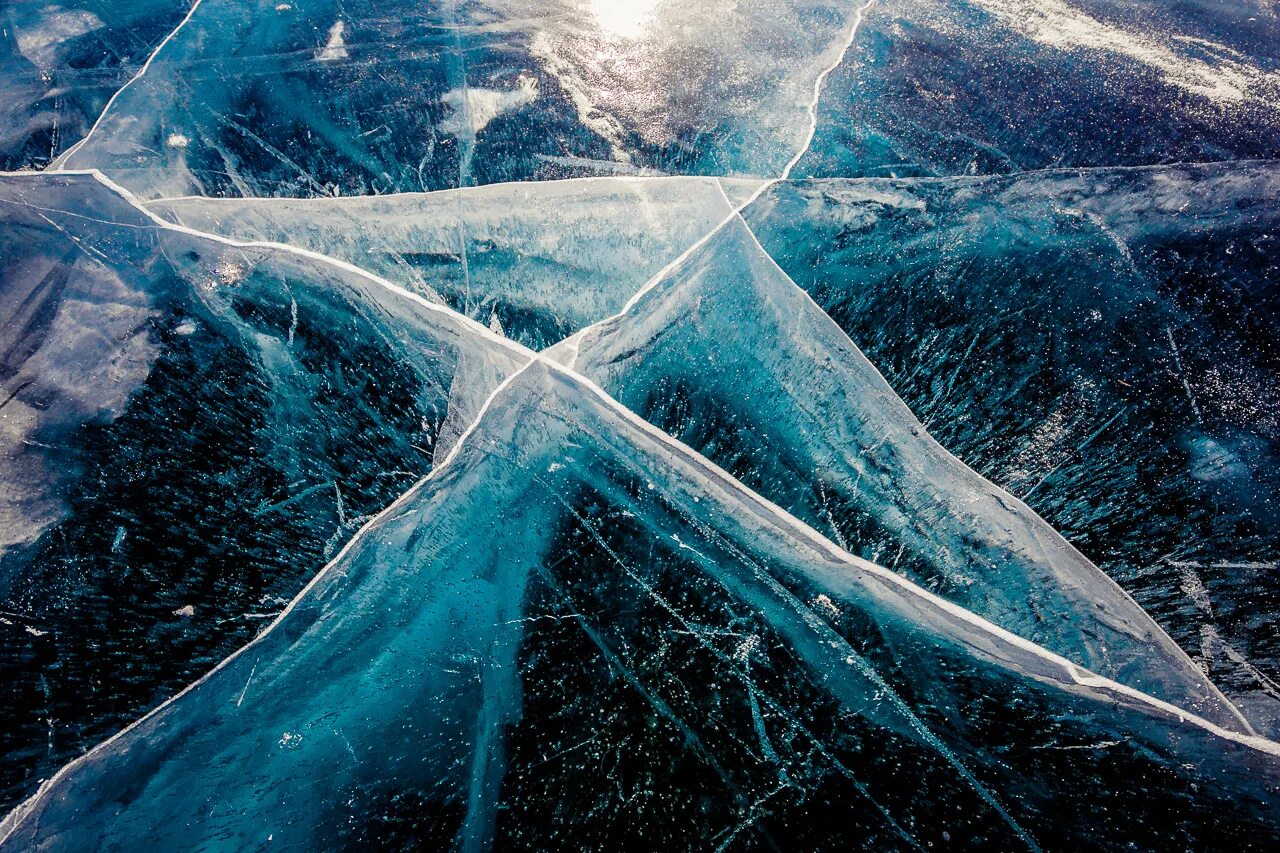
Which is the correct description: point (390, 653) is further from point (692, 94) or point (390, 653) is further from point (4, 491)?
point (692, 94)

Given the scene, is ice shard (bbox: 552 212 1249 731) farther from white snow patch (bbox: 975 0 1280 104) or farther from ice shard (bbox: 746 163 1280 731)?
white snow patch (bbox: 975 0 1280 104)

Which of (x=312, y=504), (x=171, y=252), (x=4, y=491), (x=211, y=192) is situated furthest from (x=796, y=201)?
(x=4, y=491)

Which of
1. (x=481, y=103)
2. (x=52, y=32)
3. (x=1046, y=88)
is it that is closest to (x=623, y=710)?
(x=481, y=103)

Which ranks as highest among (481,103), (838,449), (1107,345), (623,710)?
(481,103)

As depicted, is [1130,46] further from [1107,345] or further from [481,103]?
[481,103]

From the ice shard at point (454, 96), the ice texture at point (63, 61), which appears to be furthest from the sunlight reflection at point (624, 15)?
the ice texture at point (63, 61)

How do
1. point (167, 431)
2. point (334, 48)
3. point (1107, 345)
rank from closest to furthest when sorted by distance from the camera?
point (167, 431) → point (1107, 345) → point (334, 48)
